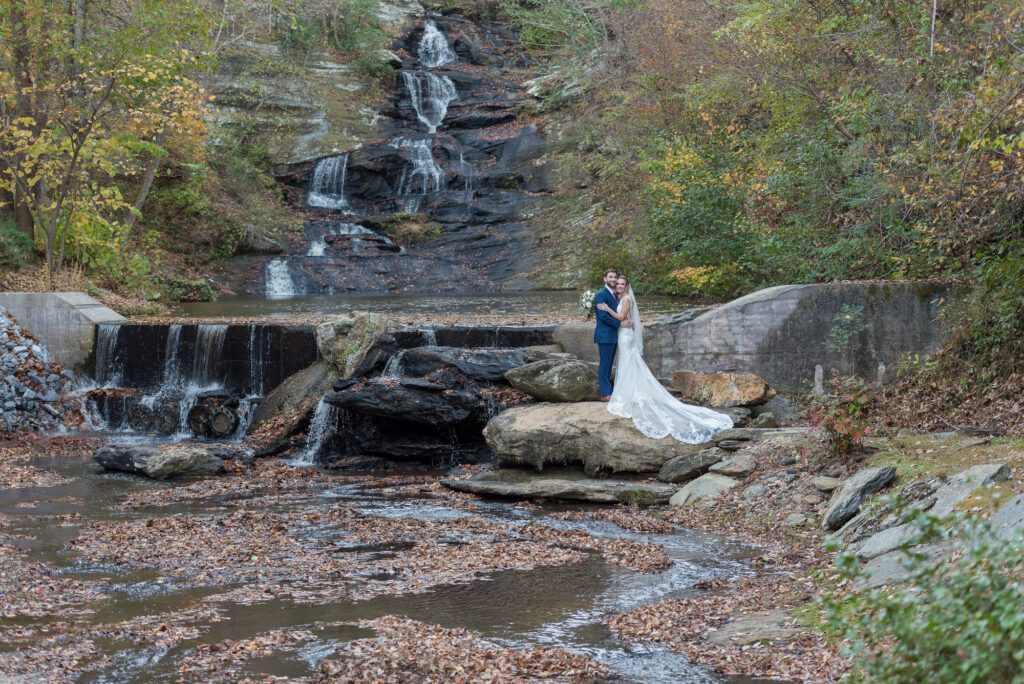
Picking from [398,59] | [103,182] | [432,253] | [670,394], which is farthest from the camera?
[398,59]

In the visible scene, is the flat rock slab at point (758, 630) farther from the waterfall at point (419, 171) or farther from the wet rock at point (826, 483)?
the waterfall at point (419, 171)

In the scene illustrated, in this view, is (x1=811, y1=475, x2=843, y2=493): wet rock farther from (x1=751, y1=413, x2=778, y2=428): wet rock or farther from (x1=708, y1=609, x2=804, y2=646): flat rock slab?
(x1=708, y1=609, x2=804, y2=646): flat rock slab

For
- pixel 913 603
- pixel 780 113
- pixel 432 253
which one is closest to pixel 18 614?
pixel 913 603

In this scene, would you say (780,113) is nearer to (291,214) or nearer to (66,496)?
(66,496)

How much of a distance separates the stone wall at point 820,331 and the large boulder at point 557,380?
1.60m

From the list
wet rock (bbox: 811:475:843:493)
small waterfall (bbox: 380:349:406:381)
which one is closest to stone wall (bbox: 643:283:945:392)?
wet rock (bbox: 811:475:843:493)

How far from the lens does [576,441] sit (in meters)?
12.2

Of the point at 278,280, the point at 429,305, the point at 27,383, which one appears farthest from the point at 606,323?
the point at 278,280

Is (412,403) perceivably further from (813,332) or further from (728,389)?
(813,332)

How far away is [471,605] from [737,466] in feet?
15.1

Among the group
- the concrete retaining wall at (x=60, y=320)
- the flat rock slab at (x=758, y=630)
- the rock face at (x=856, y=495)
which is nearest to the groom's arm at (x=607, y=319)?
the rock face at (x=856, y=495)

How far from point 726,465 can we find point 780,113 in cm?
930

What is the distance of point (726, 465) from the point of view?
1110cm

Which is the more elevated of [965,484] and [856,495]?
[965,484]
